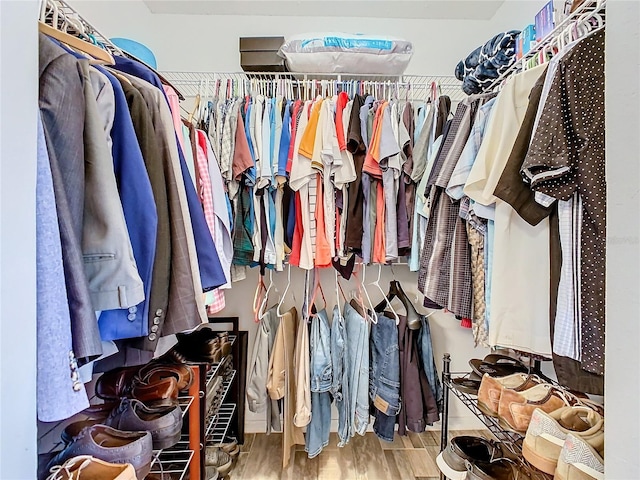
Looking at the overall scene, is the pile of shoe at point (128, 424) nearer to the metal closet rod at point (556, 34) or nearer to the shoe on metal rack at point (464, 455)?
the shoe on metal rack at point (464, 455)

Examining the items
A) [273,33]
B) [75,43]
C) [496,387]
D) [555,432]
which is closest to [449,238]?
[496,387]

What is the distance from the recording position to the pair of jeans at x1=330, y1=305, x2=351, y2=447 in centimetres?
178

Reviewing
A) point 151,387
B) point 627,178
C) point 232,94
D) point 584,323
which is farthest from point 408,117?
point 151,387

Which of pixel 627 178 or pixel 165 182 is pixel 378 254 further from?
pixel 627 178

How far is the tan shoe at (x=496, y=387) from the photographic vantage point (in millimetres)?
1241

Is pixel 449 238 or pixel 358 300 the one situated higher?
pixel 449 238

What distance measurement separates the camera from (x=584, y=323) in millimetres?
803

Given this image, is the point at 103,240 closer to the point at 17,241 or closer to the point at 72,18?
Answer: the point at 17,241

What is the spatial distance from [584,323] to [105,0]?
7.20 ft

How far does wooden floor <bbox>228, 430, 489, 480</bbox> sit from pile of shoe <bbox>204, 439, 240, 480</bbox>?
53 mm

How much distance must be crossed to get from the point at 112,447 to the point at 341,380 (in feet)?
3.65

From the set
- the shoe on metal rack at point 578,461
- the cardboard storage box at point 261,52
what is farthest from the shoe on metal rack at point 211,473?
the cardboard storage box at point 261,52

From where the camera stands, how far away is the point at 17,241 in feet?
1.53

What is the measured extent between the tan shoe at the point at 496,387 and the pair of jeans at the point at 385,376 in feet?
1.76
